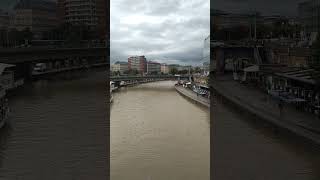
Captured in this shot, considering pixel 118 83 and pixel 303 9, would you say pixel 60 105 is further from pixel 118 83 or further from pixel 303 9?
pixel 118 83

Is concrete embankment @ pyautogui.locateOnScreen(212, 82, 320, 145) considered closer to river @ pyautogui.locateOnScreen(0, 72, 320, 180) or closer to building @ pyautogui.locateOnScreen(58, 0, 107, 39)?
river @ pyautogui.locateOnScreen(0, 72, 320, 180)

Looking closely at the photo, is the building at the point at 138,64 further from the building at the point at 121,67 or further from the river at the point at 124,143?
the river at the point at 124,143

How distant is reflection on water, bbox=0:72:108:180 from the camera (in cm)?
371

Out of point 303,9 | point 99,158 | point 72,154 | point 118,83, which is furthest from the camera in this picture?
point 118,83

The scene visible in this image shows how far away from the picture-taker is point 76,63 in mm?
6164

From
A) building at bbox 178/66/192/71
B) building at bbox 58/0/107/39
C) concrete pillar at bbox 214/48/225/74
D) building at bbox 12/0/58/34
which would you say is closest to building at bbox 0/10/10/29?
building at bbox 12/0/58/34

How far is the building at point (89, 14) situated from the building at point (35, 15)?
27 cm

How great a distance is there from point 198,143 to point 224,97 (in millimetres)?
1590

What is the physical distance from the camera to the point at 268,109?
5160mm

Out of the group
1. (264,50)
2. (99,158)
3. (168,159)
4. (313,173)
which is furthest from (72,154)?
(264,50)

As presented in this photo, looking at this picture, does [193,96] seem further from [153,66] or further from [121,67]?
[153,66]

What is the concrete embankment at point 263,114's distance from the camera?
4262mm

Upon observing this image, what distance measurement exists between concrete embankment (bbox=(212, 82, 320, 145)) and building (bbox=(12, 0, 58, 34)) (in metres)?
2.44

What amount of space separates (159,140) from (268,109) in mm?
1243
